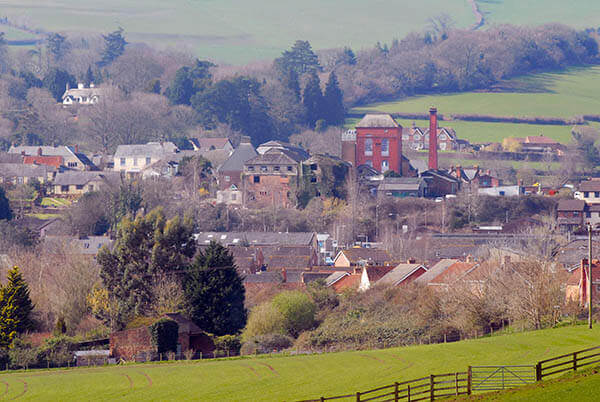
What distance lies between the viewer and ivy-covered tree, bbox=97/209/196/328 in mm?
54250

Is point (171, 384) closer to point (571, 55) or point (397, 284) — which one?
point (397, 284)

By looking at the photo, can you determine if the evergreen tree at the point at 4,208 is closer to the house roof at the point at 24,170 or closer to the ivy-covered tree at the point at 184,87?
the house roof at the point at 24,170

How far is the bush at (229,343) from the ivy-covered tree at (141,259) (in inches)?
→ 264

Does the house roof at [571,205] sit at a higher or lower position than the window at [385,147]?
lower

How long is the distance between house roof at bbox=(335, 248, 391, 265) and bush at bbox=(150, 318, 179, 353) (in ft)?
82.7

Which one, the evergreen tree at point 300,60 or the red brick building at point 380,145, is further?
the evergreen tree at point 300,60

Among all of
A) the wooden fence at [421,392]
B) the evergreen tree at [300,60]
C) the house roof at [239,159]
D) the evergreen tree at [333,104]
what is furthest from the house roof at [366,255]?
the evergreen tree at [300,60]

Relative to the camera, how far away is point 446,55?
161 metres

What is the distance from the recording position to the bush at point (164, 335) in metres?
45.3

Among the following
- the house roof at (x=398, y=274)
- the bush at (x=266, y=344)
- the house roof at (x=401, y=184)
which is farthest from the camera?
the house roof at (x=401, y=184)

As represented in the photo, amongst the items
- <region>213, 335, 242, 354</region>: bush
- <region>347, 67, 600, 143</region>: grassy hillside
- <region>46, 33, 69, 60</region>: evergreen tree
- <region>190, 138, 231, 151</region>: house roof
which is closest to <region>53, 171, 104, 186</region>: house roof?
<region>190, 138, 231, 151</region>: house roof

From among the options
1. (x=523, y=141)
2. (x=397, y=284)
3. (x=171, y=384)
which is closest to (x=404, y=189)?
(x=523, y=141)

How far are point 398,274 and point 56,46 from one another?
128m

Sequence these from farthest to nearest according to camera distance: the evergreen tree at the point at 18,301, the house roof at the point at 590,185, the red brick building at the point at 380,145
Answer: the red brick building at the point at 380,145 → the house roof at the point at 590,185 → the evergreen tree at the point at 18,301
